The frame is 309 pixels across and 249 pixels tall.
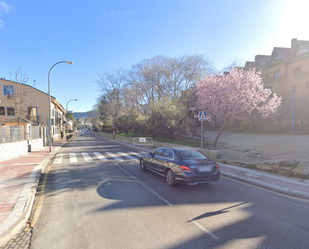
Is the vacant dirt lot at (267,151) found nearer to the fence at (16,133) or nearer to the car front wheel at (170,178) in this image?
the car front wheel at (170,178)

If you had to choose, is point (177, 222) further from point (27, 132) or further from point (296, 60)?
point (296, 60)

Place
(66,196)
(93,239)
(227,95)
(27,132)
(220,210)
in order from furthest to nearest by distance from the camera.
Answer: (27,132) → (227,95) → (66,196) → (220,210) → (93,239)

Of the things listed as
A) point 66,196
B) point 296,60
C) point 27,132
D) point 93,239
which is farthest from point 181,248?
point 296,60

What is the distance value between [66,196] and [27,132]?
44.5 ft

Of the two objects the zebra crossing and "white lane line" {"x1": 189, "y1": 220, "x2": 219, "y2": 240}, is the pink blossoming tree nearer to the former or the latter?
the zebra crossing

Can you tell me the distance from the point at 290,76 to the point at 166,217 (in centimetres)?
3706

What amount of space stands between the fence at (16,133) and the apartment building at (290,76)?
27.8 m

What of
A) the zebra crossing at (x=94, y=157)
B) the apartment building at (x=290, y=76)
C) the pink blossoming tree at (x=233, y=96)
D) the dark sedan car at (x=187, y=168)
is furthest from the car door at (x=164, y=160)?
the apartment building at (x=290, y=76)

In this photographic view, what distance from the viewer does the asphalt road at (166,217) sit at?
3572mm

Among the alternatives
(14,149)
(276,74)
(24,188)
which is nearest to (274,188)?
(24,188)

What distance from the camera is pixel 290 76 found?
107 feet

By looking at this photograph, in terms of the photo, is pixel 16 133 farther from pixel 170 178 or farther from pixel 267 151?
pixel 267 151

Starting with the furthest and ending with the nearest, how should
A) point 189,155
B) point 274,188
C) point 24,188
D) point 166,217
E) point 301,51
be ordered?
1. point 301,51
2. point 189,155
3. point 274,188
4. point 24,188
5. point 166,217

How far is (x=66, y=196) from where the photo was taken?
6.08 metres
